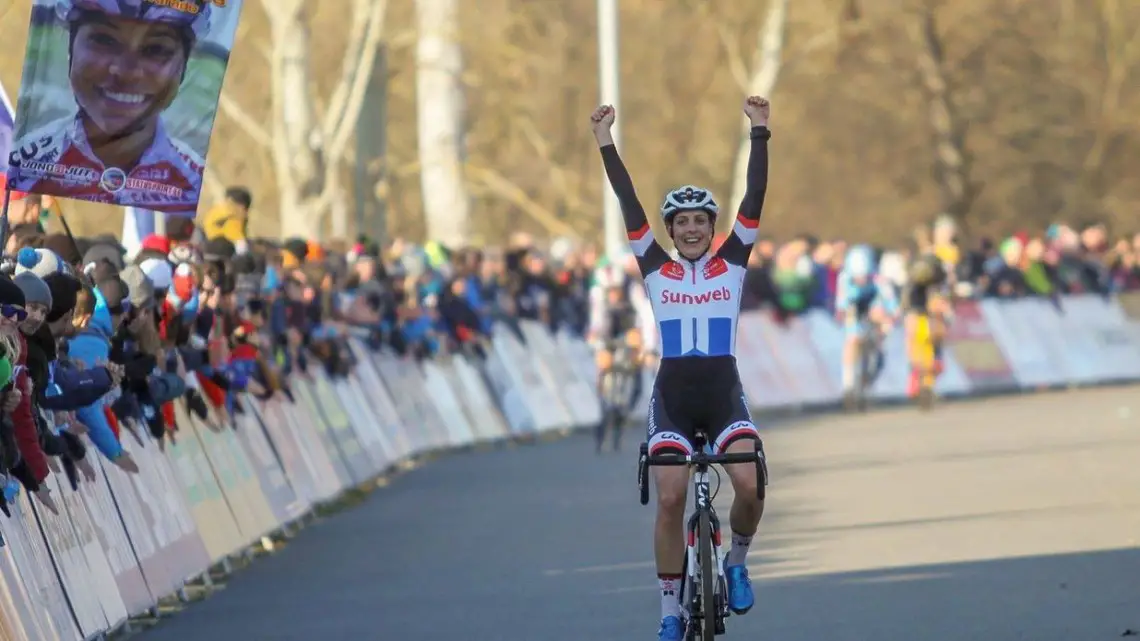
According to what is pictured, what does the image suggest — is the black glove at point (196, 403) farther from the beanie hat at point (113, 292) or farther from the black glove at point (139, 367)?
the beanie hat at point (113, 292)

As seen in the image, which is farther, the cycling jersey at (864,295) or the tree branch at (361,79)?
the cycling jersey at (864,295)

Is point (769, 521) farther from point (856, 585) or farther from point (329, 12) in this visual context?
point (329, 12)

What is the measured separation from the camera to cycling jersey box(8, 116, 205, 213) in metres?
12.3

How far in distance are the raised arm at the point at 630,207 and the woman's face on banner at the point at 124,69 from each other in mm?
2414

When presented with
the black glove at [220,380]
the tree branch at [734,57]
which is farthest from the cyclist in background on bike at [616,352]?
the tree branch at [734,57]

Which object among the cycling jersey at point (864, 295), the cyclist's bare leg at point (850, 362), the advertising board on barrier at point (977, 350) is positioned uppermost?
the cycling jersey at point (864, 295)

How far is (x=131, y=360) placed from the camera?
13953 mm

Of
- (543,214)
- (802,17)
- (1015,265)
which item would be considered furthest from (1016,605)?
(802,17)

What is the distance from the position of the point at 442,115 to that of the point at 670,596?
87.5 feet

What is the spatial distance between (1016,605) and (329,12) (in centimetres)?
4192

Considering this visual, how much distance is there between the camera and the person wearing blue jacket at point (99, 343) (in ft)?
42.0

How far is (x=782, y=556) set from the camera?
15.8 m

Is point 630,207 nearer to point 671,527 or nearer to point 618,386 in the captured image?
point 671,527

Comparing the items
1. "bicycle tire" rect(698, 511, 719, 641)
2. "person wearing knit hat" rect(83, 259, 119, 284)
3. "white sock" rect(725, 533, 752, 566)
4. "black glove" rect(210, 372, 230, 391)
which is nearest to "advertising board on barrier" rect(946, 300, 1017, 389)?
"black glove" rect(210, 372, 230, 391)
